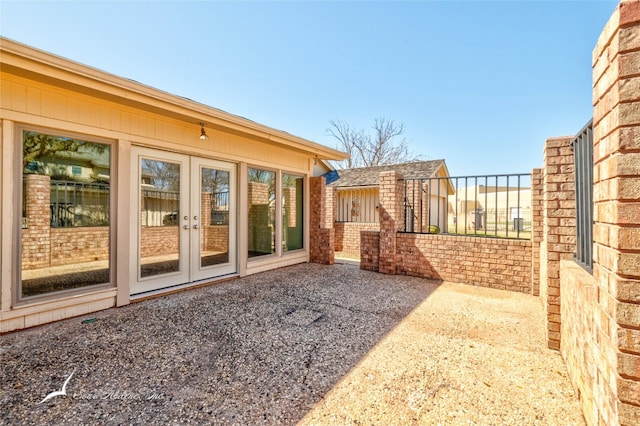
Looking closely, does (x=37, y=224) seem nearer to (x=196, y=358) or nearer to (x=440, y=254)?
(x=196, y=358)

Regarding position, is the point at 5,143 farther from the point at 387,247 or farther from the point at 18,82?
the point at 387,247

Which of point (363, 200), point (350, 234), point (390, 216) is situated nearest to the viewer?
point (390, 216)

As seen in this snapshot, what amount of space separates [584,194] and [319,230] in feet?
18.2

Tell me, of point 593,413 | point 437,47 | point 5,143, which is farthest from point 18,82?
point 437,47

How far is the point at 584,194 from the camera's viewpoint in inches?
83.7

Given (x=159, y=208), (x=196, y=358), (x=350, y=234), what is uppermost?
(x=159, y=208)

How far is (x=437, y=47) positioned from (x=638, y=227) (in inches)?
458

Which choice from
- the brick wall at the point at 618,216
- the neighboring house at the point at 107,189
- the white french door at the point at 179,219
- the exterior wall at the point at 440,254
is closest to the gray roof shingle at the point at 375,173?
the exterior wall at the point at 440,254

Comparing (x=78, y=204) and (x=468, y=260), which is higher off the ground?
(x=78, y=204)

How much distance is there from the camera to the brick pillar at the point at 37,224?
3316mm

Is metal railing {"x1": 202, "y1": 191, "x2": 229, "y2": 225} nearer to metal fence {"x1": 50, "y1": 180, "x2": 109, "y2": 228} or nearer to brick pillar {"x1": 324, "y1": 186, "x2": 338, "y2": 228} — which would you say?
metal fence {"x1": 50, "y1": 180, "x2": 109, "y2": 228}

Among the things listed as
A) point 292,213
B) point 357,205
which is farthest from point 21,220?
point 357,205

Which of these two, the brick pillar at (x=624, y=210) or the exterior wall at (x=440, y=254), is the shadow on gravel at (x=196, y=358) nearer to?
the exterior wall at (x=440, y=254)

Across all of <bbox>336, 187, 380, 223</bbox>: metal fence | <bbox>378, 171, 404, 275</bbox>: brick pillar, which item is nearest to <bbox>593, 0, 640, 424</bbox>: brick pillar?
<bbox>378, 171, 404, 275</bbox>: brick pillar
